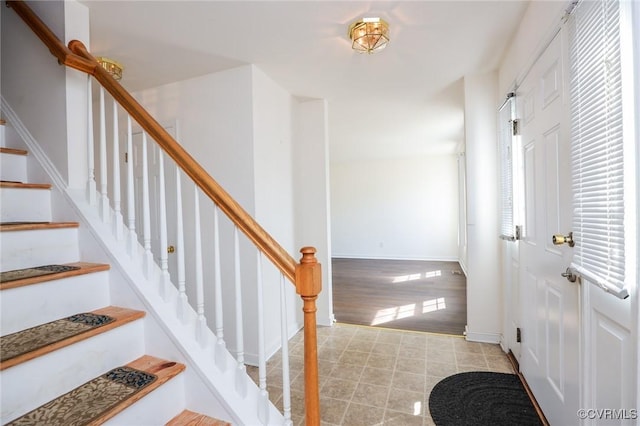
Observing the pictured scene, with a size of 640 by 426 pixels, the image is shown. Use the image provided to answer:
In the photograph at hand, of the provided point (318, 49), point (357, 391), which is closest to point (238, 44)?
point (318, 49)

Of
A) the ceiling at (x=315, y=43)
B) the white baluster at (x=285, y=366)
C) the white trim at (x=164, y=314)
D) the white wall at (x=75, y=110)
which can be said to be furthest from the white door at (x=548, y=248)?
the white wall at (x=75, y=110)

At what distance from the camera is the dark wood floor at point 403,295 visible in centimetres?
306

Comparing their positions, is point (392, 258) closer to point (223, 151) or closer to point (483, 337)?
point (483, 337)

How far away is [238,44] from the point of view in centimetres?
202

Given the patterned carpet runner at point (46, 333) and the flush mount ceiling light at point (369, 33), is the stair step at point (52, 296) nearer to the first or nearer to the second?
the patterned carpet runner at point (46, 333)

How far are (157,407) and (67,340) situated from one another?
0.41 m

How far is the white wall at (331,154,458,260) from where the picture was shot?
623 cm

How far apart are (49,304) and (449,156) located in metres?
6.61

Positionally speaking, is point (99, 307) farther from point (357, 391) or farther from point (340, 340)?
point (340, 340)

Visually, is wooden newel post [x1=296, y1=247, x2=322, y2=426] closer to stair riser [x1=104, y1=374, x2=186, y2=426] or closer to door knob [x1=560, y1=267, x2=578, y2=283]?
stair riser [x1=104, y1=374, x2=186, y2=426]

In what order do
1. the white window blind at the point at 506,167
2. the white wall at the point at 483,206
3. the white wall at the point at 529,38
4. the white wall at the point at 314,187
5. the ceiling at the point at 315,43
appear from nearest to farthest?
the white wall at the point at 529,38
the ceiling at the point at 315,43
the white window blind at the point at 506,167
the white wall at the point at 483,206
the white wall at the point at 314,187

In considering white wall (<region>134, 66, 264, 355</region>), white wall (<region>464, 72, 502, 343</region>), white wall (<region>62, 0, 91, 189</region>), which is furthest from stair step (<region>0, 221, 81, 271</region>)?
white wall (<region>464, 72, 502, 343</region>)

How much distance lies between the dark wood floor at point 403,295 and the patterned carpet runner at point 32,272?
8.28 ft

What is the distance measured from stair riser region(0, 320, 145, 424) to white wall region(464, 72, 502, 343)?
2.55 metres
